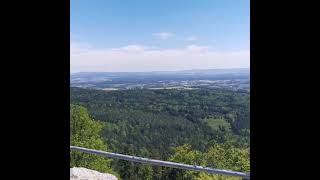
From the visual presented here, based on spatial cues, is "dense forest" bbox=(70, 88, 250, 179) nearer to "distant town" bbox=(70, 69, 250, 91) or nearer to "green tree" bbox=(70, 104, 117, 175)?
"green tree" bbox=(70, 104, 117, 175)

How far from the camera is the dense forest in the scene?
15961 millimetres

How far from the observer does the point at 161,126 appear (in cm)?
2034

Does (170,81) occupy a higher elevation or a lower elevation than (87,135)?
higher

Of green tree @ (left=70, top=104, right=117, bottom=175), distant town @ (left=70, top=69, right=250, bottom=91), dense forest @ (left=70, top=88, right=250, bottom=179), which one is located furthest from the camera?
distant town @ (left=70, top=69, right=250, bottom=91)

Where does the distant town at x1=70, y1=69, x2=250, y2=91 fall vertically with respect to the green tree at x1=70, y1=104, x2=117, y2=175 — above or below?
above

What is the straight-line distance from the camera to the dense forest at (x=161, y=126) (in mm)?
15961

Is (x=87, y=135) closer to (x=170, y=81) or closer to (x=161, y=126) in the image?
(x=161, y=126)

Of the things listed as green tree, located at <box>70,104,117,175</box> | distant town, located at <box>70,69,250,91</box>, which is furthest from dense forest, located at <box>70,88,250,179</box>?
distant town, located at <box>70,69,250,91</box>

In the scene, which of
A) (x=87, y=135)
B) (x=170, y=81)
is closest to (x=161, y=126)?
(x=87, y=135)

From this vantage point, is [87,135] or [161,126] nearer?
[87,135]
